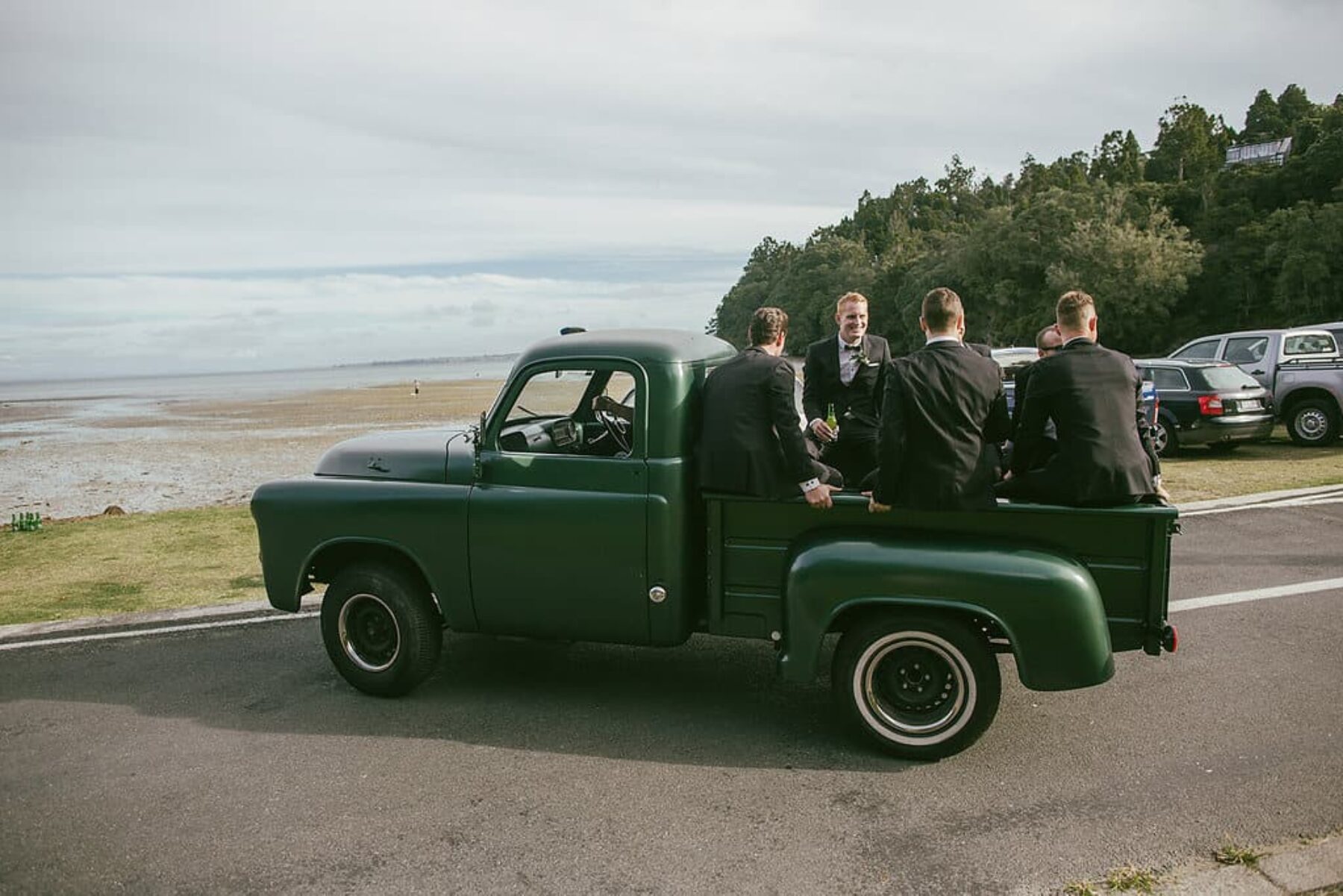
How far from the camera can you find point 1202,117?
85.5 metres

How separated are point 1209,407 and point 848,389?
1073cm

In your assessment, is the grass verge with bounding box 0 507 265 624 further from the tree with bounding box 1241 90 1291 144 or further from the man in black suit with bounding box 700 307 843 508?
the tree with bounding box 1241 90 1291 144

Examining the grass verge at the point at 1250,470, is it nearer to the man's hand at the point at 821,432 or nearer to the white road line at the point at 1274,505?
the white road line at the point at 1274,505

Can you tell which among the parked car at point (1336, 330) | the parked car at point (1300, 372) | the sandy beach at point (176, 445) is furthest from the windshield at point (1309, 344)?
the sandy beach at point (176, 445)

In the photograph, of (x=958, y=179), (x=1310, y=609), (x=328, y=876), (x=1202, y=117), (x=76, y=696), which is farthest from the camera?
(x=958, y=179)

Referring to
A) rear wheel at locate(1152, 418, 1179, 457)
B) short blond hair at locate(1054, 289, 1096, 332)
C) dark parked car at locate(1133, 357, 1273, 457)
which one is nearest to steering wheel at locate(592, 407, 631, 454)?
short blond hair at locate(1054, 289, 1096, 332)

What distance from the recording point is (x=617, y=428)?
5.29 meters

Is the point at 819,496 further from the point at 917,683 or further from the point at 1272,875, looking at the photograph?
the point at 1272,875

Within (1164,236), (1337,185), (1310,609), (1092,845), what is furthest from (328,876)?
(1337,185)

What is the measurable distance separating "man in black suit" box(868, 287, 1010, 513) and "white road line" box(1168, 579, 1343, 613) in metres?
3.24

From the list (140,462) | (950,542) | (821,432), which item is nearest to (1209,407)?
(821,432)

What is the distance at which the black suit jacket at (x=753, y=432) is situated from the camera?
15.0 feet

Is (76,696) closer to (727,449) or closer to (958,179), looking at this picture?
(727,449)

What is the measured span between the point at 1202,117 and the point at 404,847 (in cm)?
10112
